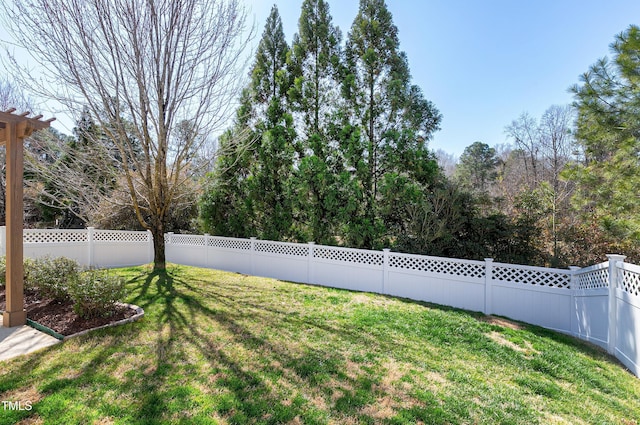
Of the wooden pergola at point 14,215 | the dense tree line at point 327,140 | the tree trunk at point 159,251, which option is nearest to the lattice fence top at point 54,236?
the tree trunk at point 159,251

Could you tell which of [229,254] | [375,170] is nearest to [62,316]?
[229,254]

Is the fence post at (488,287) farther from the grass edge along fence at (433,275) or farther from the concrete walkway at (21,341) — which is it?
the concrete walkway at (21,341)

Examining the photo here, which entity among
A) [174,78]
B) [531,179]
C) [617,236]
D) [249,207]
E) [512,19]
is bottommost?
[617,236]

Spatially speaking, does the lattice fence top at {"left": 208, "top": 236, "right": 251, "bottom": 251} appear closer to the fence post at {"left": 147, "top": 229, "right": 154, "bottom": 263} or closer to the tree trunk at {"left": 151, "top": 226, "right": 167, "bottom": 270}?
the tree trunk at {"left": 151, "top": 226, "right": 167, "bottom": 270}

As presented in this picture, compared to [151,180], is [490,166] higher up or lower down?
higher up

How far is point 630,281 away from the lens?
3914 mm

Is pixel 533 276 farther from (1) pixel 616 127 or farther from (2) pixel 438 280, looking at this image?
(1) pixel 616 127

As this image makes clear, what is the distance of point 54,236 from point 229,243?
4.88 m

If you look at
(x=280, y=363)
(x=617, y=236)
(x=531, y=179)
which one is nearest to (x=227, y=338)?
(x=280, y=363)

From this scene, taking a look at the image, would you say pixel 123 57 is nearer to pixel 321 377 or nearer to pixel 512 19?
pixel 321 377

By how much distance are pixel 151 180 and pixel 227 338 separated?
5263 mm

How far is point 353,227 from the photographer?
8469 mm

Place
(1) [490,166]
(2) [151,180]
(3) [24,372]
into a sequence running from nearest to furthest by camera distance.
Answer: (3) [24,372]
(2) [151,180]
(1) [490,166]

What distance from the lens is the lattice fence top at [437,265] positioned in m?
6.14
